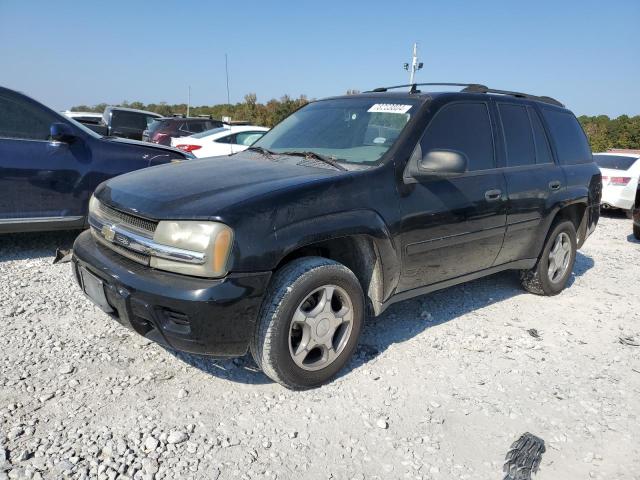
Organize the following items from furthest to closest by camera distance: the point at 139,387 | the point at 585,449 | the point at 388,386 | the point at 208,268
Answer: the point at 388,386 < the point at 139,387 < the point at 585,449 < the point at 208,268

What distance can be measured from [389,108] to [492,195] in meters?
1.02

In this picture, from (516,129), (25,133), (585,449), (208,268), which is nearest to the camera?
(208,268)

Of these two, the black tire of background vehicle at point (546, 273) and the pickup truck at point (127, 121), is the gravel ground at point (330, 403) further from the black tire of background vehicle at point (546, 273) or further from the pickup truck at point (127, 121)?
the pickup truck at point (127, 121)

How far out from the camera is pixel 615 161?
1015 centimetres

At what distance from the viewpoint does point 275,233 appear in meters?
2.53

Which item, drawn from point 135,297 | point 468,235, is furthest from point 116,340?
point 468,235

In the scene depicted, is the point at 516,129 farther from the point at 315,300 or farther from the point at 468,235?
the point at 315,300

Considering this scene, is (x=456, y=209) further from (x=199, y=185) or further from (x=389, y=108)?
(x=199, y=185)

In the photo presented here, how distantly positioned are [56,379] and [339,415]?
1.66m

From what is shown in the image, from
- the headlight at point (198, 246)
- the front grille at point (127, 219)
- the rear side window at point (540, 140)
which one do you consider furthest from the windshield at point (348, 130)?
the rear side window at point (540, 140)

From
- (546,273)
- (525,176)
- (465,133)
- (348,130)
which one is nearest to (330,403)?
(348,130)

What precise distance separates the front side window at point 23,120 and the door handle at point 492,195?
424 cm

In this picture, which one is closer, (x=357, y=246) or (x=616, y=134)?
(x=357, y=246)

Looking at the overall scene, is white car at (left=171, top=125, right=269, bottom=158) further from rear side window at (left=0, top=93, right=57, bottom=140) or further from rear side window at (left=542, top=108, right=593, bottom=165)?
rear side window at (left=542, top=108, right=593, bottom=165)
